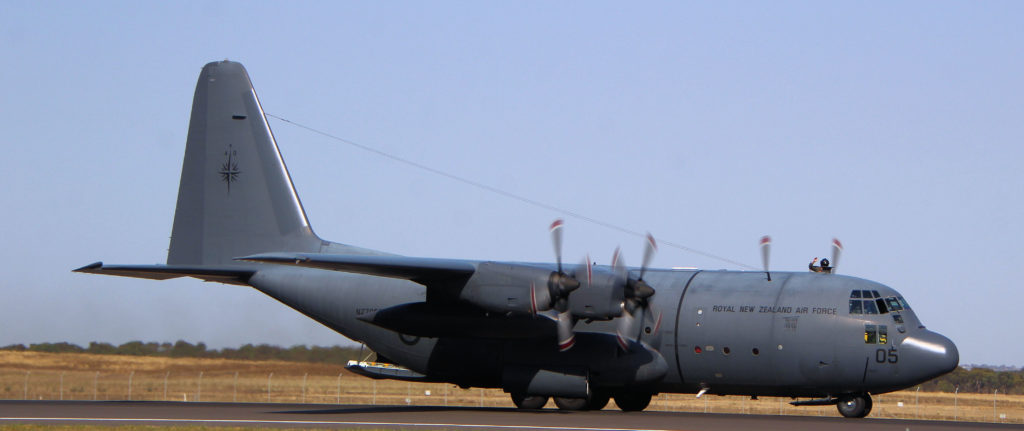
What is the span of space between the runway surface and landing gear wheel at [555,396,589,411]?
1.52 feet

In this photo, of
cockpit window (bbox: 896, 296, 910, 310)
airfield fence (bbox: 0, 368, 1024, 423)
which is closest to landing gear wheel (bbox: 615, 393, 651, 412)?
cockpit window (bbox: 896, 296, 910, 310)

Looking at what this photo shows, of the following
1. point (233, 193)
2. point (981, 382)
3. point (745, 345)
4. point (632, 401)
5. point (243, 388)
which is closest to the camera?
point (745, 345)

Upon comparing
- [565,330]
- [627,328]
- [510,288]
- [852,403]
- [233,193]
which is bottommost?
[852,403]

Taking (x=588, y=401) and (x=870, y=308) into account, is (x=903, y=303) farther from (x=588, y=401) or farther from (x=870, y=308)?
(x=588, y=401)

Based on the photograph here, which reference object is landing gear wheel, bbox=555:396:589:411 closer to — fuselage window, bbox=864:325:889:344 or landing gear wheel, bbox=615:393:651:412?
landing gear wheel, bbox=615:393:651:412

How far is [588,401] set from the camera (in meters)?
24.3

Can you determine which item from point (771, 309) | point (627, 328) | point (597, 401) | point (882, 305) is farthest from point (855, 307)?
point (597, 401)

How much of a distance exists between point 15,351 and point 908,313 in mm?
32949

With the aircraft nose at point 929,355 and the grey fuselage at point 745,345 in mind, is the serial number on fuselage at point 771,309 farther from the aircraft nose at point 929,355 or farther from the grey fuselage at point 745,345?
the aircraft nose at point 929,355

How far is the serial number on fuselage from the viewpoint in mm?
22297

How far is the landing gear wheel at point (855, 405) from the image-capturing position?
74.3 ft

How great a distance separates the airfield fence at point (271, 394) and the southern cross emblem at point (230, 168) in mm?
8082

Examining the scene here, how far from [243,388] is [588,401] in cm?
1613

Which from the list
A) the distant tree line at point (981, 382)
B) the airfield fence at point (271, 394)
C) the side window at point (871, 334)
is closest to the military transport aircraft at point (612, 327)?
the side window at point (871, 334)
